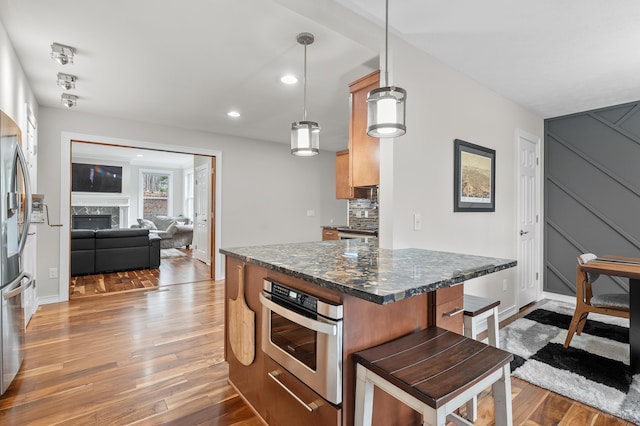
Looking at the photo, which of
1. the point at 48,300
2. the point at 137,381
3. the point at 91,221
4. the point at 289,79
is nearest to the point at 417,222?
the point at 289,79

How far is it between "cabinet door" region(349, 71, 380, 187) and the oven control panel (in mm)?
1226

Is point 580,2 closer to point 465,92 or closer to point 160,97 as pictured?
point 465,92

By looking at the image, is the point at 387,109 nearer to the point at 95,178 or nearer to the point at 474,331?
the point at 474,331

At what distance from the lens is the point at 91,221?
→ 28.2 ft

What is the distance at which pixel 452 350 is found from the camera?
1.20 m

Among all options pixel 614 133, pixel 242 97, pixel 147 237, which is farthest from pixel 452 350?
pixel 147 237

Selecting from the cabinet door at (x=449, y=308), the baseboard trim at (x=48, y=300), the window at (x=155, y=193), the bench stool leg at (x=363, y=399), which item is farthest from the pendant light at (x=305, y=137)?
the window at (x=155, y=193)

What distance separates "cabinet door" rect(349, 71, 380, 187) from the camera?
236cm

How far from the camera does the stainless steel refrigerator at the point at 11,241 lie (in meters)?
1.80

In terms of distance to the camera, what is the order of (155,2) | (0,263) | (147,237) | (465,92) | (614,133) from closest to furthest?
(0,263) → (155,2) → (465,92) → (614,133) → (147,237)

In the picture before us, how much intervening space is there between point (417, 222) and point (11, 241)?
8.55ft

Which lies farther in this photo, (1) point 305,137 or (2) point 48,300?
(2) point 48,300

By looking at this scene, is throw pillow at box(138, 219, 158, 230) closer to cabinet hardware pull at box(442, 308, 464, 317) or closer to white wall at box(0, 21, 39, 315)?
white wall at box(0, 21, 39, 315)

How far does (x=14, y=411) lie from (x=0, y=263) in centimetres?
85
